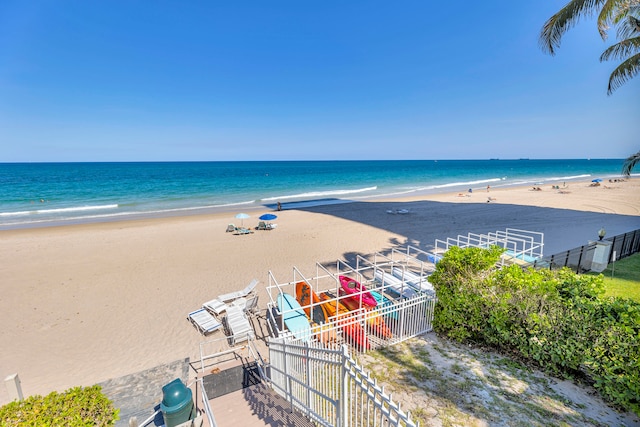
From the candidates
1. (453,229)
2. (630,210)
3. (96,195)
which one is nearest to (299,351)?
(453,229)

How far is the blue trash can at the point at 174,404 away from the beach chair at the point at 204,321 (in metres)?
4.13

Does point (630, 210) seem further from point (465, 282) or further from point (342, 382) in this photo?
point (342, 382)

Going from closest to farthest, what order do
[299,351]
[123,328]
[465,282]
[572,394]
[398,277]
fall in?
[572,394]
[299,351]
[465,282]
[123,328]
[398,277]

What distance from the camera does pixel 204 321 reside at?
927 cm

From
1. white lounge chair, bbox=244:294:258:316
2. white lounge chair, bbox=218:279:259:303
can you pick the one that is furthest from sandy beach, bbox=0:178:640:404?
white lounge chair, bbox=244:294:258:316

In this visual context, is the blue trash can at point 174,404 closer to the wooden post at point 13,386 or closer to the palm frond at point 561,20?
the wooden post at point 13,386

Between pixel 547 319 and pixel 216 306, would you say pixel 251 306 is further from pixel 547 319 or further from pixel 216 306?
pixel 547 319

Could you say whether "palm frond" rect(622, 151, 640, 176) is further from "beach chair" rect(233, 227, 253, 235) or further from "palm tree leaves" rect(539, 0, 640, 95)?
"beach chair" rect(233, 227, 253, 235)

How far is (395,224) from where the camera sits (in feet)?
72.5

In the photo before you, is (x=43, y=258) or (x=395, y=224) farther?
(x=395, y=224)

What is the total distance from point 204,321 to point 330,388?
6051 mm

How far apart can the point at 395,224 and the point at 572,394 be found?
1730cm

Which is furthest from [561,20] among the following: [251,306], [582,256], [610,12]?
[251,306]

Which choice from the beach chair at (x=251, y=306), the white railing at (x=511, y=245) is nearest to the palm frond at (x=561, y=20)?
the white railing at (x=511, y=245)
